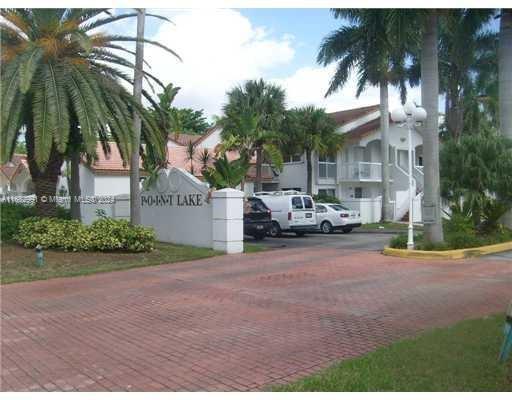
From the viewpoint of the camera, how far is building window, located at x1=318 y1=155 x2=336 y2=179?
34.3 m

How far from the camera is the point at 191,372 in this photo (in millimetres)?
5387

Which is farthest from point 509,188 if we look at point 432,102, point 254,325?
point 254,325

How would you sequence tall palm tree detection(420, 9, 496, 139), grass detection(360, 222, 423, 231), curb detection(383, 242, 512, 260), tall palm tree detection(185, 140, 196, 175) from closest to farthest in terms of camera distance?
1. curb detection(383, 242, 512, 260)
2. tall palm tree detection(420, 9, 496, 139)
3. grass detection(360, 222, 423, 231)
4. tall palm tree detection(185, 140, 196, 175)

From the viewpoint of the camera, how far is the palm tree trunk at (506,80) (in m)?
18.9

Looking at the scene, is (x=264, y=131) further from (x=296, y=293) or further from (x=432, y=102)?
(x=296, y=293)

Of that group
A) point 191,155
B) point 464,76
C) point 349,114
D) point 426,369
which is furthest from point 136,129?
point 349,114

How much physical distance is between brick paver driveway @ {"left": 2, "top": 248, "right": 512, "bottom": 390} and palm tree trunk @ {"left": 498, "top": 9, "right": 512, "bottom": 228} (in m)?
7.44

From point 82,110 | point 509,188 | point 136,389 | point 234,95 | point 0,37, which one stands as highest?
point 234,95

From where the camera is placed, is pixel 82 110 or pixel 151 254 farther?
pixel 151 254

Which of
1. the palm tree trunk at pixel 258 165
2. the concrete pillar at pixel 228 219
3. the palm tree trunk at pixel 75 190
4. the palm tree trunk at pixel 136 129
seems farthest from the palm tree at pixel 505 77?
the palm tree trunk at pixel 75 190

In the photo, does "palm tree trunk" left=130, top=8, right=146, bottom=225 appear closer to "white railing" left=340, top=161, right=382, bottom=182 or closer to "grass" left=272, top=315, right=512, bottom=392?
"grass" left=272, top=315, right=512, bottom=392

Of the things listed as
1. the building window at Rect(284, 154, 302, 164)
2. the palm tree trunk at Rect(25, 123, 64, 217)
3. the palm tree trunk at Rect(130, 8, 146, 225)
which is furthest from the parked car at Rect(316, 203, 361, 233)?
the palm tree trunk at Rect(25, 123, 64, 217)

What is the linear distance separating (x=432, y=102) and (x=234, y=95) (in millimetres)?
17453

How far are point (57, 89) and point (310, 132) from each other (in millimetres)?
18790
